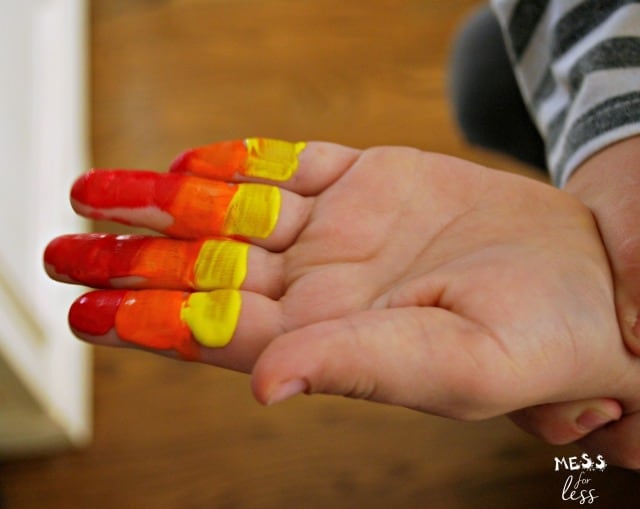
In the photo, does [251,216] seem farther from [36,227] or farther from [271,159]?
[36,227]

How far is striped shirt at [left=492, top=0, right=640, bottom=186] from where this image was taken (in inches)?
26.7

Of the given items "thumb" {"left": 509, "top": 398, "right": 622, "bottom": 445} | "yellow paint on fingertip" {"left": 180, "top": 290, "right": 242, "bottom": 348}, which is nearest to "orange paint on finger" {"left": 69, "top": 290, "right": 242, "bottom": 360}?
"yellow paint on fingertip" {"left": 180, "top": 290, "right": 242, "bottom": 348}

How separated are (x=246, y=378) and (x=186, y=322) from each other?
2.21ft

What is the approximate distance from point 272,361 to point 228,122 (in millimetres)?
1101

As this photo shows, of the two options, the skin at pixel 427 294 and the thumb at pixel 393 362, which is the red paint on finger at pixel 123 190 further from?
the thumb at pixel 393 362

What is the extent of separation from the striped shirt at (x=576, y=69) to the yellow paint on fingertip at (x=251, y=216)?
0.32 m

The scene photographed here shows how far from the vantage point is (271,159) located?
716mm

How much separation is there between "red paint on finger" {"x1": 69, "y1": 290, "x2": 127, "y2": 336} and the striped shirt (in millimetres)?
484

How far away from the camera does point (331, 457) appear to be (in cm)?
118

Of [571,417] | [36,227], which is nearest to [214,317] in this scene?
[571,417]

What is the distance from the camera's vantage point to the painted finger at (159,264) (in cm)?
65

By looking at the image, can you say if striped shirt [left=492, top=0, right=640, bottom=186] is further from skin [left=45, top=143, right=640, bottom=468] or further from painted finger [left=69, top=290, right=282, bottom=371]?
painted finger [left=69, top=290, right=282, bottom=371]

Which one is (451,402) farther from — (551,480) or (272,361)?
(551,480)

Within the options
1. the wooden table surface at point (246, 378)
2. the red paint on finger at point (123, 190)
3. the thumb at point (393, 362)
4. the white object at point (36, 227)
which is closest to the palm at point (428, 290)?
the thumb at point (393, 362)
